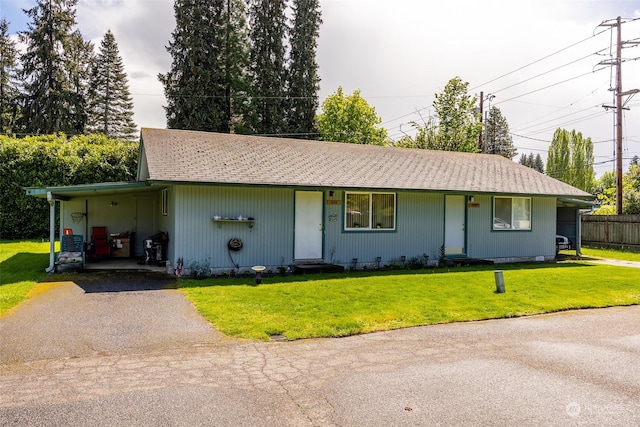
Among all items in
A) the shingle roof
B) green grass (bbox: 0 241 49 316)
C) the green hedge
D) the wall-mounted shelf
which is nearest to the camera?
green grass (bbox: 0 241 49 316)

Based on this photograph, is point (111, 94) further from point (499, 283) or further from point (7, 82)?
point (499, 283)

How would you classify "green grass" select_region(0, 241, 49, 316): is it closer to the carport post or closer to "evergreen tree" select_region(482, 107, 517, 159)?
the carport post

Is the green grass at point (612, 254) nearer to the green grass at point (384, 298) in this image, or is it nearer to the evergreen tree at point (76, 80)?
the green grass at point (384, 298)

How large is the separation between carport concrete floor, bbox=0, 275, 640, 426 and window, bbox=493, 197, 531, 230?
7733mm

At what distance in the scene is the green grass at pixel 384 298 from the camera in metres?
6.61

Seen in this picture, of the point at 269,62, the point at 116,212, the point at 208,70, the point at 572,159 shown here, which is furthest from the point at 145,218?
the point at 572,159

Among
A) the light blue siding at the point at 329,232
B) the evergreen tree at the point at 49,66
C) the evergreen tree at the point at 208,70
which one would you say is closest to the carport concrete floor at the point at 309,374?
the light blue siding at the point at 329,232

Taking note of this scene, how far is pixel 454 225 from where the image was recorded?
13.9m

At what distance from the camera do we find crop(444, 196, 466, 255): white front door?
13.8m

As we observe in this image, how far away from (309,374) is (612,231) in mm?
20262

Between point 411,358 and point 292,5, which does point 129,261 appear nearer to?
point 411,358

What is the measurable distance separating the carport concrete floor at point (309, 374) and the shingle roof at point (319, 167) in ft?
16.1

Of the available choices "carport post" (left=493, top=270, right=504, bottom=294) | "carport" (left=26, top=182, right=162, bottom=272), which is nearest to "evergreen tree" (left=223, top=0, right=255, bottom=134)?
"carport" (left=26, top=182, right=162, bottom=272)

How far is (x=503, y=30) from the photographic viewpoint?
14.0 meters
